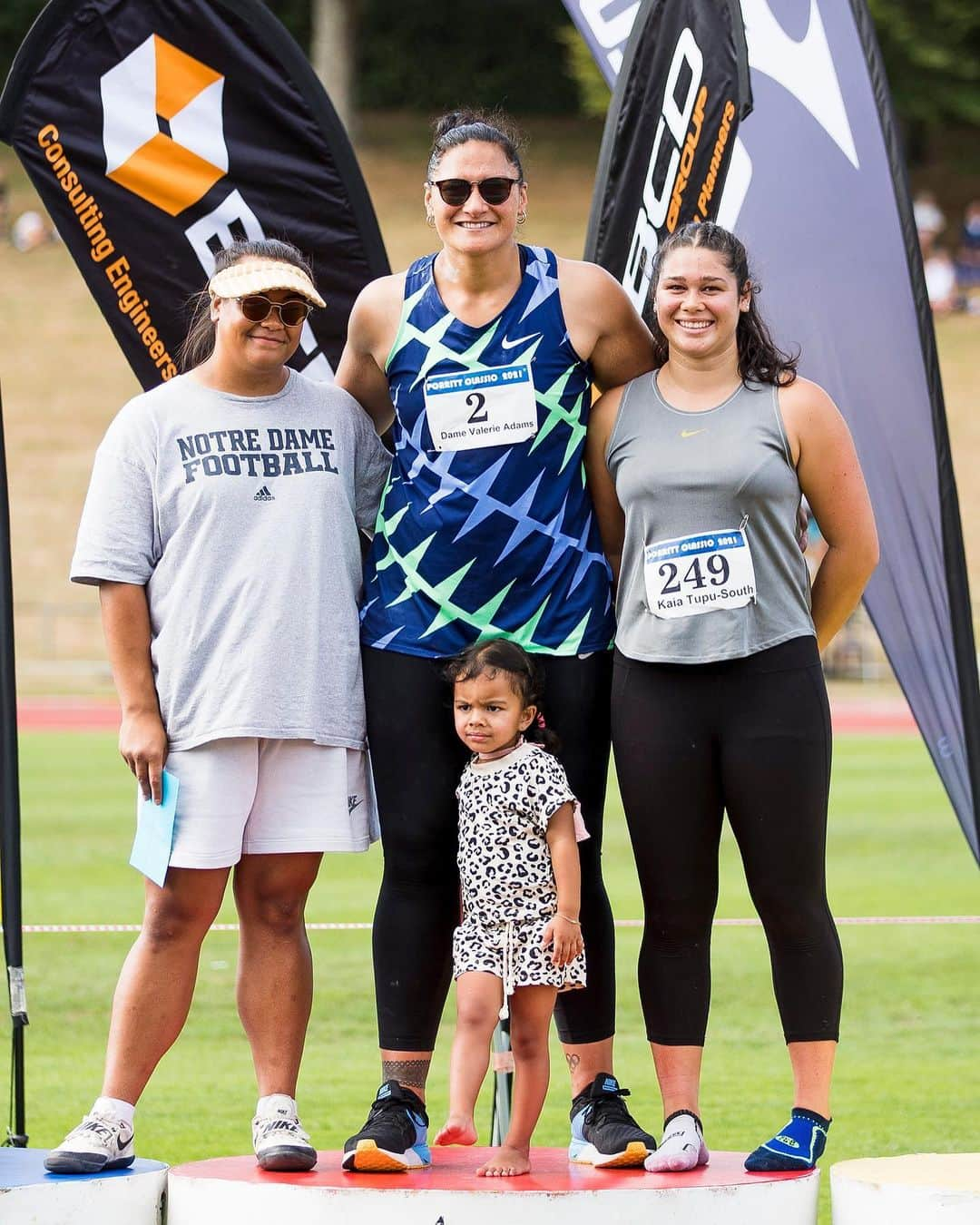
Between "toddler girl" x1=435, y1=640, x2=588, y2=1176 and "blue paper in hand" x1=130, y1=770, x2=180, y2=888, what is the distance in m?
0.61

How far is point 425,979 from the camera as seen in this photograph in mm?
4039

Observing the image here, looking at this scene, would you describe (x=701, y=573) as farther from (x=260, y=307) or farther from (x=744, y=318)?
(x=260, y=307)

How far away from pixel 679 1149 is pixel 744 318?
1.75 meters

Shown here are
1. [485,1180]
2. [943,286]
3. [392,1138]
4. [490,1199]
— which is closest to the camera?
[490,1199]

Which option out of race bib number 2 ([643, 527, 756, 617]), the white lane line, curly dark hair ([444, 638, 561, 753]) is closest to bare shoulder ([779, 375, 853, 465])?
race bib number 2 ([643, 527, 756, 617])

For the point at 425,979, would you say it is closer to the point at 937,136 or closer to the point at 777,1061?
the point at 777,1061

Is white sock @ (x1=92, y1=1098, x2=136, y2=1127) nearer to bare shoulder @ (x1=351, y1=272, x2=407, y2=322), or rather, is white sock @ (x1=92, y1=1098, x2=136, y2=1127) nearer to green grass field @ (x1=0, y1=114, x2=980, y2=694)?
bare shoulder @ (x1=351, y1=272, x2=407, y2=322)

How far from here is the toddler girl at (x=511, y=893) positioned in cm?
385

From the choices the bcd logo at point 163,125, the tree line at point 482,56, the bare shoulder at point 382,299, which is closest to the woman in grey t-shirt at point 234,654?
the bare shoulder at point 382,299

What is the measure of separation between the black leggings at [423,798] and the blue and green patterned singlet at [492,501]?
0.25 ft

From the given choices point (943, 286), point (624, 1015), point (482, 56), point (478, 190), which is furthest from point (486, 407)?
point (482, 56)

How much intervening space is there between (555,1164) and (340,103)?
39.8 m

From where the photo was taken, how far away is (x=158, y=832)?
395 cm

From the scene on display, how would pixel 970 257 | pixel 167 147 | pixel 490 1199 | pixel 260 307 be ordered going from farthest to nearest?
pixel 970 257, pixel 167 147, pixel 260 307, pixel 490 1199
